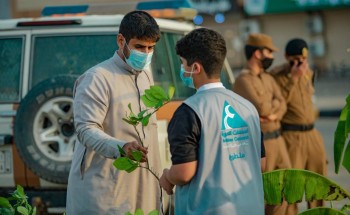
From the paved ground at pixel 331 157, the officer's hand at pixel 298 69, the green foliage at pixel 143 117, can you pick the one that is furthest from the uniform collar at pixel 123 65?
the paved ground at pixel 331 157

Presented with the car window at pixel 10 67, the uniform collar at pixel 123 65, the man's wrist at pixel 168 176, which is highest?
the car window at pixel 10 67

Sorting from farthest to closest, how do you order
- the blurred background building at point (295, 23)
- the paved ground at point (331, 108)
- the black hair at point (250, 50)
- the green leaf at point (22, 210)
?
1. the blurred background building at point (295, 23)
2. the paved ground at point (331, 108)
3. the black hair at point (250, 50)
4. the green leaf at point (22, 210)

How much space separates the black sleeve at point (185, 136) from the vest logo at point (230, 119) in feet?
0.43

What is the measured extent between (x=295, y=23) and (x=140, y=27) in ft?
114

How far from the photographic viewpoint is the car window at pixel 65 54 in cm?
812

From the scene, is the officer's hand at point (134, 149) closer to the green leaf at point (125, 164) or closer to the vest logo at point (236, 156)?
the green leaf at point (125, 164)

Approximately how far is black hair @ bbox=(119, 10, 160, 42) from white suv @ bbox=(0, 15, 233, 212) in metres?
2.25

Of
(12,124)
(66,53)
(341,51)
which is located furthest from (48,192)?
(341,51)

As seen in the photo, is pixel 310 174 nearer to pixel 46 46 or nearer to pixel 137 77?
pixel 137 77

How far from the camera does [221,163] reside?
4469 millimetres

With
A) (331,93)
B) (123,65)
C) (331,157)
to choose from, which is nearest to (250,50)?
(123,65)

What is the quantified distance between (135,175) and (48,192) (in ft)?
8.56

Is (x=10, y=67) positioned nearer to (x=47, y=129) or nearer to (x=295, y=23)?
(x=47, y=129)

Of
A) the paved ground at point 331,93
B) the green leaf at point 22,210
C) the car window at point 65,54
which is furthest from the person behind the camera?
the paved ground at point 331,93
